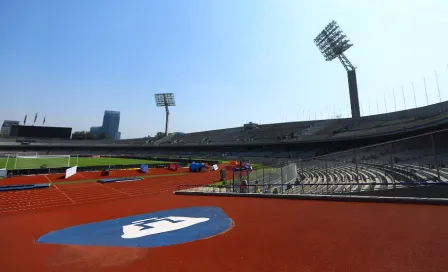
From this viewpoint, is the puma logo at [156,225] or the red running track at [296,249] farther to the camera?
the puma logo at [156,225]

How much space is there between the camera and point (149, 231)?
7.89 meters

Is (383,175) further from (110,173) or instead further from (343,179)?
(110,173)

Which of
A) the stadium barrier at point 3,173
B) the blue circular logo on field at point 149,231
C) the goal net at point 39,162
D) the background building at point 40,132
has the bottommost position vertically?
the blue circular logo on field at point 149,231

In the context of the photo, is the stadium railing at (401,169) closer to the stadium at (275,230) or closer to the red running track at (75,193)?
the stadium at (275,230)

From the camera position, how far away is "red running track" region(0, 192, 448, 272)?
4.61 meters

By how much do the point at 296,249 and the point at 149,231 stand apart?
490 centimetres

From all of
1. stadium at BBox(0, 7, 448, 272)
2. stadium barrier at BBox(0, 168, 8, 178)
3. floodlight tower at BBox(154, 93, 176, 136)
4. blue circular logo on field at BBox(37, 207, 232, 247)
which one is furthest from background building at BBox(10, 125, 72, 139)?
blue circular logo on field at BBox(37, 207, 232, 247)

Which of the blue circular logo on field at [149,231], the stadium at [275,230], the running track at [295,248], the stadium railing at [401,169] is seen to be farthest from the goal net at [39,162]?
the stadium railing at [401,169]

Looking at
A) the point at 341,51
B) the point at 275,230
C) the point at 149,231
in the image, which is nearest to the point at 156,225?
the point at 149,231

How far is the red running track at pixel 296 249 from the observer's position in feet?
15.1

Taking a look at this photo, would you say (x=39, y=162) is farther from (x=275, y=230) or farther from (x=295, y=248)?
(x=295, y=248)

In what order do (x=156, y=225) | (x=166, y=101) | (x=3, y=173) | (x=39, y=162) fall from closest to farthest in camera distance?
(x=156, y=225)
(x=3, y=173)
(x=39, y=162)
(x=166, y=101)

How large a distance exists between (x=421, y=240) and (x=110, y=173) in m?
35.4

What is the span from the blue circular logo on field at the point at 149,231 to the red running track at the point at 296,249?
42 centimetres
